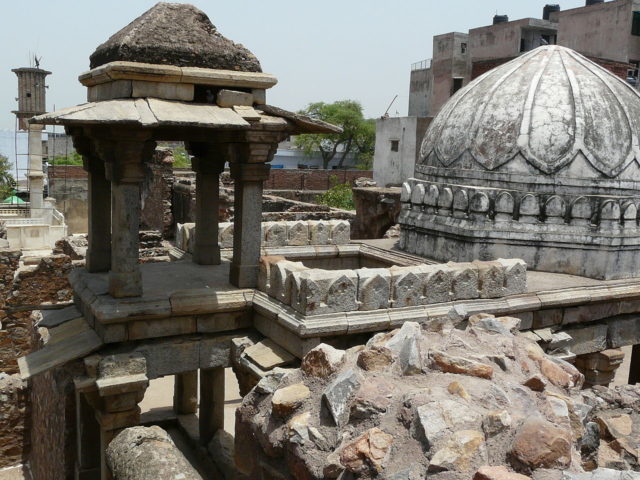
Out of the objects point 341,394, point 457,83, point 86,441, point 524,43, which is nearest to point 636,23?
point 524,43

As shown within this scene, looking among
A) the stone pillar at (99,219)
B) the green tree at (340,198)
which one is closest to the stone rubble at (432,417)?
the stone pillar at (99,219)

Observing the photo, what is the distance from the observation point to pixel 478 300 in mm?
5680

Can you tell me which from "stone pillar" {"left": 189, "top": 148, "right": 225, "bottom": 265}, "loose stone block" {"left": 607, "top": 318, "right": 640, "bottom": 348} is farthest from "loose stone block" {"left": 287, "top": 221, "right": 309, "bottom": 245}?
"loose stone block" {"left": 607, "top": 318, "right": 640, "bottom": 348}

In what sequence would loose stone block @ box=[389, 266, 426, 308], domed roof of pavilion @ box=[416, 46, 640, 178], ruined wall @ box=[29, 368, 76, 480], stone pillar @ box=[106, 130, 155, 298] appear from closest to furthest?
stone pillar @ box=[106, 130, 155, 298]
loose stone block @ box=[389, 266, 426, 308]
ruined wall @ box=[29, 368, 76, 480]
domed roof of pavilion @ box=[416, 46, 640, 178]

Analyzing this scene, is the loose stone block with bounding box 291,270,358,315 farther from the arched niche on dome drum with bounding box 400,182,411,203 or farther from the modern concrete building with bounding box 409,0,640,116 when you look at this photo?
the modern concrete building with bounding box 409,0,640,116

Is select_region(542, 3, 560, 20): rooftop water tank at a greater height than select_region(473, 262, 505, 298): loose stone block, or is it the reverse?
select_region(542, 3, 560, 20): rooftop water tank

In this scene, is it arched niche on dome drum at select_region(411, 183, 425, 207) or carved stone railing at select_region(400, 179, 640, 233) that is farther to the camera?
arched niche on dome drum at select_region(411, 183, 425, 207)

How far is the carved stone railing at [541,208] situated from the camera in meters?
7.14

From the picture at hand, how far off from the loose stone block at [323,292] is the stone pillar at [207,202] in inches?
68.2

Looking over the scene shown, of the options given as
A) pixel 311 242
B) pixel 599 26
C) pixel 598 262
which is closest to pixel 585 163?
pixel 598 262

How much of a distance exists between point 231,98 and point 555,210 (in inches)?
159

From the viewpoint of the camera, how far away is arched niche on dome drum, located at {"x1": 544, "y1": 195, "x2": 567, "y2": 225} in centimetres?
725

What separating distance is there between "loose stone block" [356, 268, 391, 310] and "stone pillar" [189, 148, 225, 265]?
6.22 ft

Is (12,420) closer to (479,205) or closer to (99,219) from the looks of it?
(99,219)
